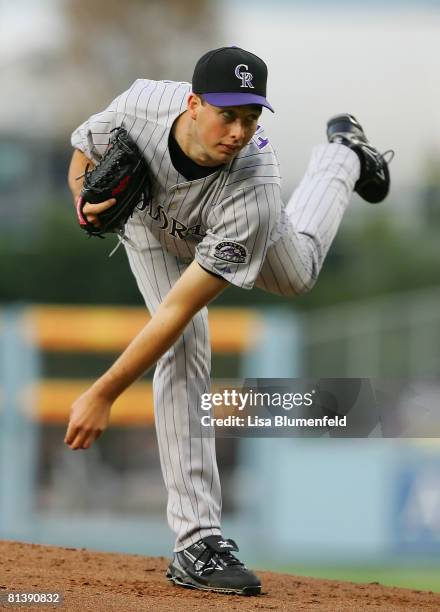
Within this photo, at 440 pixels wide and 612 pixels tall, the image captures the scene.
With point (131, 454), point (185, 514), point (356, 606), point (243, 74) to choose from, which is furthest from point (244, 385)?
point (131, 454)

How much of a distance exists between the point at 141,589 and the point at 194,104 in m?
1.28


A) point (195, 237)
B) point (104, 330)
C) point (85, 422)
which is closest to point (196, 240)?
point (195, 237)

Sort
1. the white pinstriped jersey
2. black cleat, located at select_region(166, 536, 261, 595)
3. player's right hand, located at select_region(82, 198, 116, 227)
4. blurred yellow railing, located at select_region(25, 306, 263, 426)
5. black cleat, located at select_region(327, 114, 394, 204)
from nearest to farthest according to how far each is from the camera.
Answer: the white pinstriped jersey
player's right hand, located at select_region(82, 198, 116, 227)
black cleat, located at select_region(166, 536, 261, 595)
black cleat, located at select_region(327, 114, 394, 204)
blurred yellow railing, located at select_region(25, 306, 263, 426)

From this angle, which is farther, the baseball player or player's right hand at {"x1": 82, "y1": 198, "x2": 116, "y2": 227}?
player's right hand at {"x1": 82, "y1": 198, "x2": 116, "y2": 227}

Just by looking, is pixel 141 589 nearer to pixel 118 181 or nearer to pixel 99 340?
pixel 118 181

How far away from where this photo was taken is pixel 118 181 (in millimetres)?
2980

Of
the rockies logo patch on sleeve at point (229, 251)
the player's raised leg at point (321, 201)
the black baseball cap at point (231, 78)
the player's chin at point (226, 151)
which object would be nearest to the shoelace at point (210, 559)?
the player's raised leg at point (321, 201)

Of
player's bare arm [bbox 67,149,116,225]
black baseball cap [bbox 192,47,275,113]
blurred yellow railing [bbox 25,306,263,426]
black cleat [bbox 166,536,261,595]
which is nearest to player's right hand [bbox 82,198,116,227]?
player's bare arm [bbox 67,149,116,225]

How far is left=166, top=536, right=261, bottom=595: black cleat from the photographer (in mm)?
3223

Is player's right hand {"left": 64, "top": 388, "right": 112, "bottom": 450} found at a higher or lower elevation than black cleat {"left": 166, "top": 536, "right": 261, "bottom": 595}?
higher

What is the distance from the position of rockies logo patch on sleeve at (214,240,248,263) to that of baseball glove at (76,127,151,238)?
11.3 inches

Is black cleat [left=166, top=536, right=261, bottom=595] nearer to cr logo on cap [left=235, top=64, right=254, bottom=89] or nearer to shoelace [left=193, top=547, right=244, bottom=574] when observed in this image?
shoelace [left=193, top=547, right=244, bottom=574]

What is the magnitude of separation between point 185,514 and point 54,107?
21601 mm

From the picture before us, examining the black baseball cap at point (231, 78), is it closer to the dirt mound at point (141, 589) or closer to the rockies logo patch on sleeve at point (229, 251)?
the rockies logo patch on sleeve at point (229, 251)
